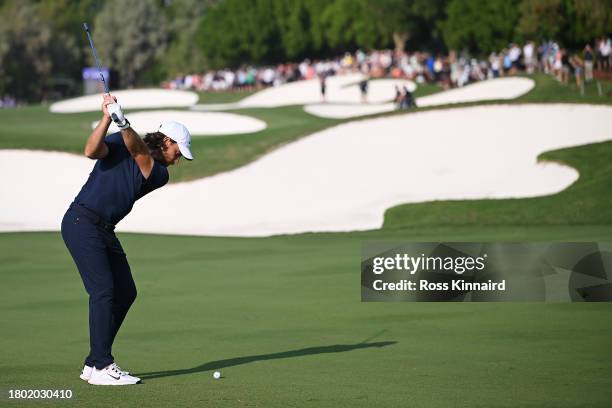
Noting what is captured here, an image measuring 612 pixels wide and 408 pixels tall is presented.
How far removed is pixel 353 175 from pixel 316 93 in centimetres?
3857

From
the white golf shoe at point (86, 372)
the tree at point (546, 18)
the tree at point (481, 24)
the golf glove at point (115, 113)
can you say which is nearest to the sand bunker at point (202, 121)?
the tree at point (546, 18)

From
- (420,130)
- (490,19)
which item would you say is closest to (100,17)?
(490,19)

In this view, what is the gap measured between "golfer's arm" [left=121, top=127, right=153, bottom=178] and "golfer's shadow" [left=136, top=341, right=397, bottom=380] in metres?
1.81

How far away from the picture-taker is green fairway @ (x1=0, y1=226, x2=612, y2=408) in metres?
10.1

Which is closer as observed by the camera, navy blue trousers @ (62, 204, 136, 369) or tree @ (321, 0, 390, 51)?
navy blue trousers @ (62, 204, 136, 369)

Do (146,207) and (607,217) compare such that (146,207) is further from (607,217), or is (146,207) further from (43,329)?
(43,329)

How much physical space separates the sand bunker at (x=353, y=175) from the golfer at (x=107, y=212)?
19.5 metres

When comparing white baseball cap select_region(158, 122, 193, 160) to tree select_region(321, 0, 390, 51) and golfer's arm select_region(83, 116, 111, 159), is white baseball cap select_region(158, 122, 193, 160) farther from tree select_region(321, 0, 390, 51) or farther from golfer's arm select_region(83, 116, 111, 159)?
tree select_region(321, 0, 390, 51)

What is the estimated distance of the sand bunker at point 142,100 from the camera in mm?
73938

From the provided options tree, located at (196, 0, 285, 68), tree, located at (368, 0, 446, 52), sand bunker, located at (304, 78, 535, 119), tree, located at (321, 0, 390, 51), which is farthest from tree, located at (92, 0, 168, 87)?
sand bunker, located at (304, 78, 535, 119)

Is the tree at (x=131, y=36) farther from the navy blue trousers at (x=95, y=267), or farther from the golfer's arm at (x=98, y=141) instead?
the golfer's arm at (x=98, y=141)

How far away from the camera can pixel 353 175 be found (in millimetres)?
35344

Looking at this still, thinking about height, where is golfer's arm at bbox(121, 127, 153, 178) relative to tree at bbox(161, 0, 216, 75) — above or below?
above

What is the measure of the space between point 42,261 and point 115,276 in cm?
1117
